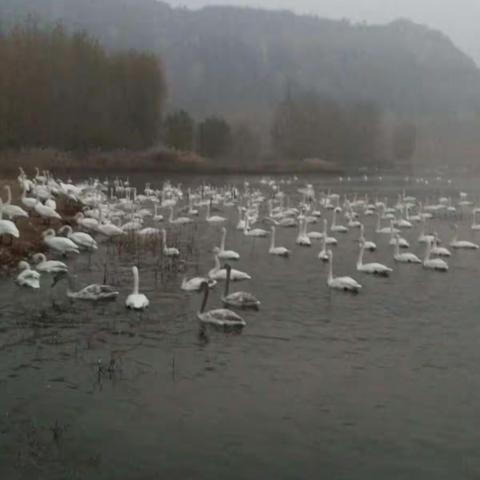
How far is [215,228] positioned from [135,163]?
148 feet

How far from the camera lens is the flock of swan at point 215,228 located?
20.3 meters

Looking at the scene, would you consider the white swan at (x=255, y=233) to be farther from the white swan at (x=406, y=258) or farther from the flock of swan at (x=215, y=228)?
the white swan at (x=406, y=258)

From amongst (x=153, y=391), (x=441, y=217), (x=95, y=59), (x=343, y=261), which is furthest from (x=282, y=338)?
(x=95, y=59)

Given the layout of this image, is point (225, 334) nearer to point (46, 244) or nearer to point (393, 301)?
point (393, 301)

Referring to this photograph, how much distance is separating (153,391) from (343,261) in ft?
46.9

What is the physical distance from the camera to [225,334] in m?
17.2

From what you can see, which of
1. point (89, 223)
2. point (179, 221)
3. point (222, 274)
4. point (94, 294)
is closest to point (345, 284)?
point (222, 274)

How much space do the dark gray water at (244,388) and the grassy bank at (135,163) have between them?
4777 centimetres

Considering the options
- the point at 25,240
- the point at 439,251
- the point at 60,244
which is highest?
the point at 60,244

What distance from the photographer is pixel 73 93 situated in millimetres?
82938

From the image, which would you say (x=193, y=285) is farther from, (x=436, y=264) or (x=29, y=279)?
(x=436, y=264)

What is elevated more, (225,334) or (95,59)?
(95,59)

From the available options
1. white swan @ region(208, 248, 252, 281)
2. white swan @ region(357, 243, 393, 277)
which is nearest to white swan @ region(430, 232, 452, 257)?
white swan @ region(357, 243, 393, 277)

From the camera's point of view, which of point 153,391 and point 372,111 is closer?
point 153,391
